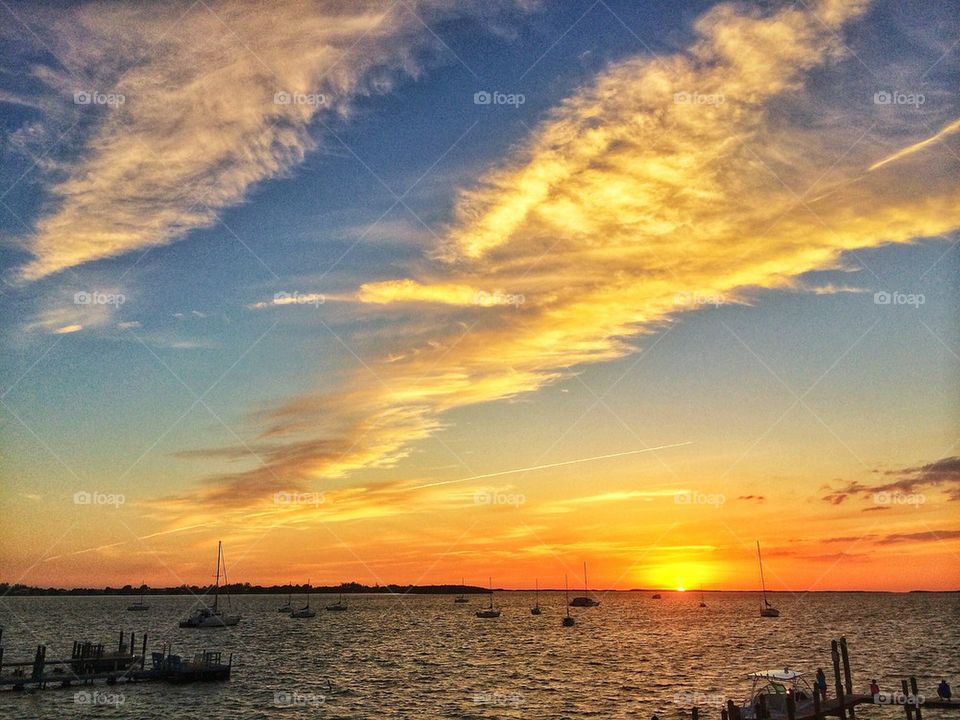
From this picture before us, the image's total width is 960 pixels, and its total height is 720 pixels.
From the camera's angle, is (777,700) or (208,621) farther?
(208,621)

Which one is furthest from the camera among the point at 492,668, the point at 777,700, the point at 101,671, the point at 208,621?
the point at 208,621

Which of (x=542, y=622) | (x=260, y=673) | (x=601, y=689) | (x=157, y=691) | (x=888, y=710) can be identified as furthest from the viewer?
(x=542, y=622)

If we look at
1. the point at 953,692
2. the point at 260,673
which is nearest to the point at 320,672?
the point at 260,673

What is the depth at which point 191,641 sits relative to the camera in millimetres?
120188

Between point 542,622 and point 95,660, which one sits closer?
point 95,660

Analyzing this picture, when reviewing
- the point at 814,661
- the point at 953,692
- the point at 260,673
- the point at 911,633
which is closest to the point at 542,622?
the point at 911,633

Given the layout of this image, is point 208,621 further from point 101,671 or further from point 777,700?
point 777,700

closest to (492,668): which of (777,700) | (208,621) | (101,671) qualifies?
(101,671)

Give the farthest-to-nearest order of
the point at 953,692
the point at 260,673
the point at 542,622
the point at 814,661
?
the point at 542,622, the point at 814,661, the point at 260,673, the point at 953,692

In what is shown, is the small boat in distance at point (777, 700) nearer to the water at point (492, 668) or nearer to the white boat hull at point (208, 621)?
the water at point (492, 668)

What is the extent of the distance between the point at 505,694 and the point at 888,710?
28.1 metres

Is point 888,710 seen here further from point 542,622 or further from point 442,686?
point 542,622

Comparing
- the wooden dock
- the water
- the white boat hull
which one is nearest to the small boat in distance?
the water

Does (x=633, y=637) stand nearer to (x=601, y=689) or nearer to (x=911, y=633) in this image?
(x=911, y=633)
